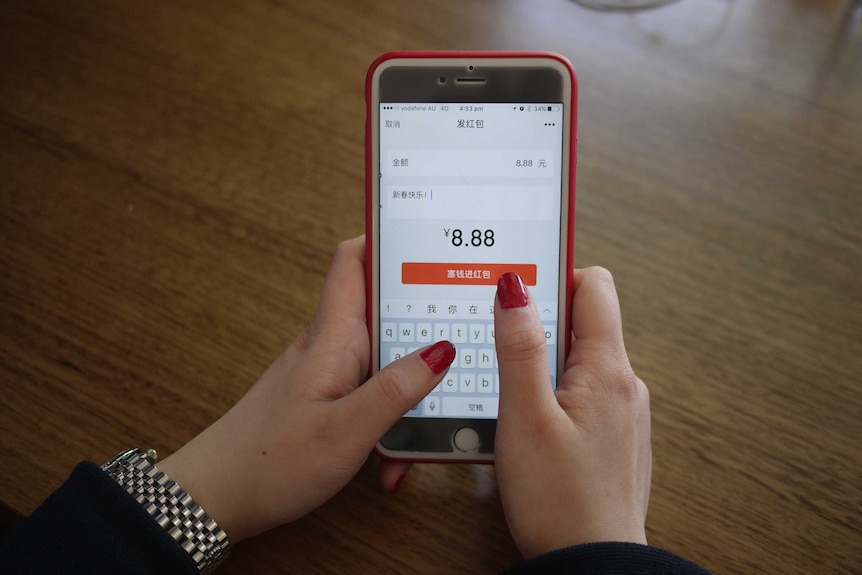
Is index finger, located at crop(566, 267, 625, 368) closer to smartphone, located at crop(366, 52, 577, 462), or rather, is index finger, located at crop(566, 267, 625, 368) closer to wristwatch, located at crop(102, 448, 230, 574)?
smartphone, located at crop(366, 52, 577, 462)

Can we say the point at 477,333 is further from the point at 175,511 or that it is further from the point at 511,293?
the point at 175,511

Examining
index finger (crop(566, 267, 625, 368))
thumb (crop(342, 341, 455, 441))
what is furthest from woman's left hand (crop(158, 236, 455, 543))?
index finger (crop(566, 267, 625, 368))

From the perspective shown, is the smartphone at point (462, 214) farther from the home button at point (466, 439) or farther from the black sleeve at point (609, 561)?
the black sleeve at point (609, 561)

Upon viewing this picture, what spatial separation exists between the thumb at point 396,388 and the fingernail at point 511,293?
49 millimetres

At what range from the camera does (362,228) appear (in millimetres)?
627

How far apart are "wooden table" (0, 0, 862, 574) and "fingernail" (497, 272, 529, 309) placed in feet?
0.55

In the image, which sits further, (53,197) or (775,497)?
(53,197)

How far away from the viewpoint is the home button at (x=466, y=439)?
1.73ft

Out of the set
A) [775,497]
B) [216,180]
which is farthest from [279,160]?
[775,497]

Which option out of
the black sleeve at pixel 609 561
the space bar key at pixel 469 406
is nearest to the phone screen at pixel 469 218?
the space bar key at pixel 469 406

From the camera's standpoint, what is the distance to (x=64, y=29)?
74 cm

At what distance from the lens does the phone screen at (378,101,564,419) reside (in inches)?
21.0

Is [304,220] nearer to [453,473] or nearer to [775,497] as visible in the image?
[453,473]

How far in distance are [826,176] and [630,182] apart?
18 centimetres
